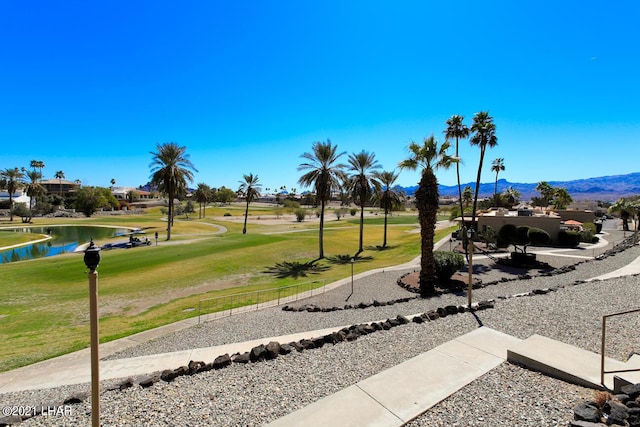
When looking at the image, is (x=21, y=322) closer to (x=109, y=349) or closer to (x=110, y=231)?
(x=109, y=349)

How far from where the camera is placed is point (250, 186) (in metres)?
59.6

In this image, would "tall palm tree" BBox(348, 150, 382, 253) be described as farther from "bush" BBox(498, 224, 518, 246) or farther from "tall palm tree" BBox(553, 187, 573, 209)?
"tall palm tree" BBox(553, 187, 573, 209)

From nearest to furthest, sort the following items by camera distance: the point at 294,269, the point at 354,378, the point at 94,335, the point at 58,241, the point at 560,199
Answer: the point at 94,335 < the point at 354,378 < the point at 294,269 < the point at 58,241 < the point at 560,199

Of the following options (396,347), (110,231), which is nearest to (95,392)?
(396,347)

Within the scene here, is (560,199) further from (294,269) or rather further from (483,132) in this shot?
(294,269)

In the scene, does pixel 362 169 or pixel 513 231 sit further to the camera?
pixel 362 169

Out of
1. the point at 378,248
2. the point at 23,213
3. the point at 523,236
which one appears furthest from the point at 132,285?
the point at 23,213

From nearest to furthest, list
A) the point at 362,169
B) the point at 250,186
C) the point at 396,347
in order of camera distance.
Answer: the point at 396,347
the point at 362,169
the point at 250,186

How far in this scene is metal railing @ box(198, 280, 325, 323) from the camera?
52.2ft

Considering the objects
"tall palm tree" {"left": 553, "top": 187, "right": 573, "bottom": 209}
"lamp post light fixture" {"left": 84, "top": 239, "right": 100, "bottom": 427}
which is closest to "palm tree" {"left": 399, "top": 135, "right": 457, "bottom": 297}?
"lamp post light fixture" {"left": 84, "top": 239, "right": 100, "bottom": 427}

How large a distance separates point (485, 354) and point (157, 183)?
166 feet

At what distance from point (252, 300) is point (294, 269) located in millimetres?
9284

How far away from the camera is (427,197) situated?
60.4 feet

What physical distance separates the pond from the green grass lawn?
16.7 feet
